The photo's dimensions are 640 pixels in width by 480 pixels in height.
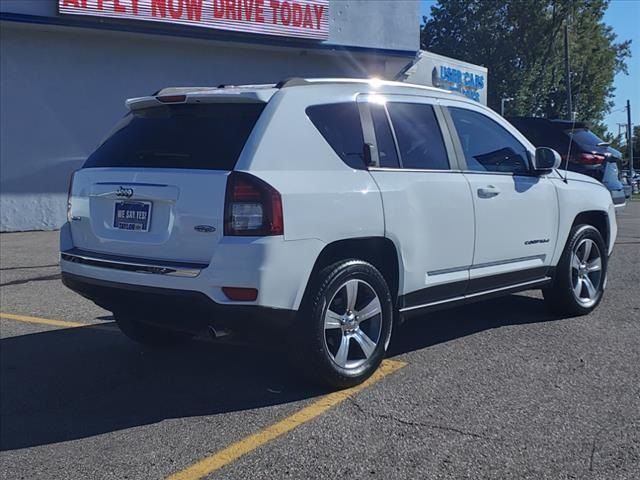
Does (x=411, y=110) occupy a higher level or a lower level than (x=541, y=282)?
higher

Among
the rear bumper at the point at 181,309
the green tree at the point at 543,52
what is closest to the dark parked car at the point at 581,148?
the rear bumper at the point at 181,309

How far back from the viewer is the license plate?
15.2 ft

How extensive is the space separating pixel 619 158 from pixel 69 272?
9426 millimetres

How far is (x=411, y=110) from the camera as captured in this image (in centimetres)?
554

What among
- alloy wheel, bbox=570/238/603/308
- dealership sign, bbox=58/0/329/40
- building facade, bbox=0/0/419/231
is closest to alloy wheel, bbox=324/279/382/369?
alloy wheel, bbox=570/238/603/308

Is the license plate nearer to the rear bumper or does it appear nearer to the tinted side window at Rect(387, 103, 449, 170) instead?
the rear bumper

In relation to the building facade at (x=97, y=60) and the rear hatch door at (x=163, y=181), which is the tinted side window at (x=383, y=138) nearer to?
the rear hatch door at (x=163, y=181)

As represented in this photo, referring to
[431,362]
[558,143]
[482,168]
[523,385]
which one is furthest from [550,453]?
[558,143]

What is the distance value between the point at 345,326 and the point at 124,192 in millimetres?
1576

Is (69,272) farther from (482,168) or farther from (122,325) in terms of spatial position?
(482,168)

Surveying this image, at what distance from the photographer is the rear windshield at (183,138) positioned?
4.57m

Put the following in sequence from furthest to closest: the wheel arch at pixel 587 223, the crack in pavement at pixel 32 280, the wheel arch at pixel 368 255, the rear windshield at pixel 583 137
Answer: the rear windshield at pixel 583 137 < the crack in pavement at pixel 32 280 < the wheel arch at pixel 587 223 < the wheel arch at pixel 368 255

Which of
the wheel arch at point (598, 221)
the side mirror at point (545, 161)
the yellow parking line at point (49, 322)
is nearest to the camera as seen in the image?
the side mirror at point (545, 161)

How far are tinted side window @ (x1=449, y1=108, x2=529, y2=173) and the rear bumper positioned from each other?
222 centimetres
